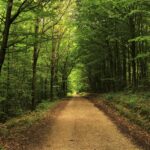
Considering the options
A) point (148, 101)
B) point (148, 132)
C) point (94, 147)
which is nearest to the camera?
point (94, 147)

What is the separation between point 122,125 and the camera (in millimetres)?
14633

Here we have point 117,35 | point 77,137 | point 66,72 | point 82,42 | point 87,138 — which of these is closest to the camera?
point 87,138

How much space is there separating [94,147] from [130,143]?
144cm

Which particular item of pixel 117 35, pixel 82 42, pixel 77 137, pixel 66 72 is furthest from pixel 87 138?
pixel 66 72

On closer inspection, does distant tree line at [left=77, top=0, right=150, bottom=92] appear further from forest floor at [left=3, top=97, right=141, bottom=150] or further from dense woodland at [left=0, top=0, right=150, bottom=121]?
forest floor at [left=3, top=97, right=141, bottom=150]

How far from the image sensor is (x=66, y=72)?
5688 cm

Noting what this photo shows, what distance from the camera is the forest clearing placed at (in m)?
12.1

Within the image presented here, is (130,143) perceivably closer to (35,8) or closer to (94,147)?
(94,147)

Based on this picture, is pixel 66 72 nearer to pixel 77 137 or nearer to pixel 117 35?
pixel 117 35

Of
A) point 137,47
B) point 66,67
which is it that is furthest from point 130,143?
point 66,67

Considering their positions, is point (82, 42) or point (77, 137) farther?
point (82, 42)

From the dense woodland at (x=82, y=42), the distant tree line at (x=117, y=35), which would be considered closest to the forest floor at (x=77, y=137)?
the dense woodland at (x=82, y=42)

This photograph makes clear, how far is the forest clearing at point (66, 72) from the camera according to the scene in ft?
39.8

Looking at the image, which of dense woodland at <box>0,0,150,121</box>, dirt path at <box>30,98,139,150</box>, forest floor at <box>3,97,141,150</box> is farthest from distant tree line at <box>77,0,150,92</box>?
forest floor at <box>3,97,141,150</box>
